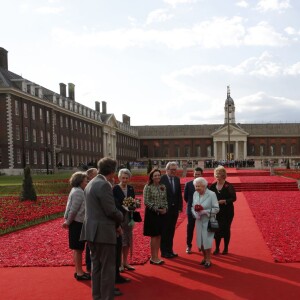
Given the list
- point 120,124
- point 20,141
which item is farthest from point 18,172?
point 120,124

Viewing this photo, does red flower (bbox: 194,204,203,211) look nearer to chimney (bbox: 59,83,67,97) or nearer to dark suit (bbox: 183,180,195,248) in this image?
dark suit (bbox: 183,180,195,248)

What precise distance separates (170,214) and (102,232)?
3162 millimetres

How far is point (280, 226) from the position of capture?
11234mm

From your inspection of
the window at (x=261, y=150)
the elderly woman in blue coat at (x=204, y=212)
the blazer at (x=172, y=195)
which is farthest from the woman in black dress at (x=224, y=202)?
the window at (x=261, y=150)

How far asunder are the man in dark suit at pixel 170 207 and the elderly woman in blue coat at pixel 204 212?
75 cm

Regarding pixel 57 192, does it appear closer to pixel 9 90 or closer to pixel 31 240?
pixel 31 240

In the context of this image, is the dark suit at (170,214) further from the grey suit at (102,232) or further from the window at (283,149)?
the window at (283,149)

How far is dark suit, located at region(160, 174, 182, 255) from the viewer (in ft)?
27.0

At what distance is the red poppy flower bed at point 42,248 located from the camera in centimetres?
795

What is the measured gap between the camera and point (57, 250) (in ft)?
29.5

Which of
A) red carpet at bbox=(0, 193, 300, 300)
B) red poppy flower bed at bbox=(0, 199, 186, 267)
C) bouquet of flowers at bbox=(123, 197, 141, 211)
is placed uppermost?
bouquet of flowers at bbox=(123, 197, 141, 211)

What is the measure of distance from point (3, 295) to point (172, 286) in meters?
2.45

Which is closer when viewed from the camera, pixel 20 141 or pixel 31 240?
pixel 31 240

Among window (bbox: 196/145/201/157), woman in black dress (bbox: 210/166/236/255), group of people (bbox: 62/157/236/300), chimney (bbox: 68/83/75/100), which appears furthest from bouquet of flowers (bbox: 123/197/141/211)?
window (bbox: 196/145/201/157)
